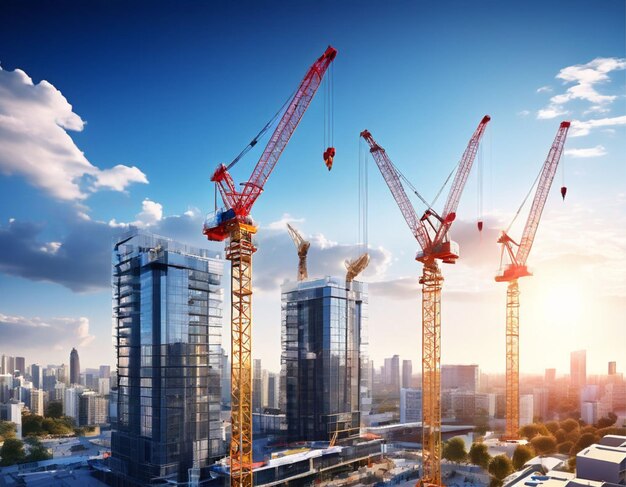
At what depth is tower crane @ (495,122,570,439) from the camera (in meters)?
46.5

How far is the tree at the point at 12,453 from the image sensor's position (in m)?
41.4

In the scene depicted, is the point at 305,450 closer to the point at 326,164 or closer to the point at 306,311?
the point at 306,311

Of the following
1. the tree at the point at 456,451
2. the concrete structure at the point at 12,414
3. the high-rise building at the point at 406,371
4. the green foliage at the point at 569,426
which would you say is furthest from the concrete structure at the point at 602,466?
the high-rise building at the point at 406,371

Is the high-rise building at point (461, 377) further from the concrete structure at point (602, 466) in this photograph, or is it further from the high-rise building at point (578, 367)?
the concrete structure at point (602, 466)

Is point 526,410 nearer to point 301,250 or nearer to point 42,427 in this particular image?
point 301,250

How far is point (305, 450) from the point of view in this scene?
117 feet

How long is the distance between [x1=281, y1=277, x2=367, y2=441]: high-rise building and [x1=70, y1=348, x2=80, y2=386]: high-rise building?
65.2m

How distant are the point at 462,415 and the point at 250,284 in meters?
63.6

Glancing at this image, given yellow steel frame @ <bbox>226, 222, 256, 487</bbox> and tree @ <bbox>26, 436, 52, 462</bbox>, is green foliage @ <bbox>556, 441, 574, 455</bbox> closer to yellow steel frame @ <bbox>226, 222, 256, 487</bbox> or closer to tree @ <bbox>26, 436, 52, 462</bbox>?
yellow steel frame @ <bbox>226, 222, 256, 487</bbox>

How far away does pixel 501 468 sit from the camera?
34.9m

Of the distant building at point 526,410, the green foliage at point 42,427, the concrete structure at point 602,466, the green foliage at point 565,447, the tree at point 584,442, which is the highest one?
Answer: the concrete structure at point 602,466

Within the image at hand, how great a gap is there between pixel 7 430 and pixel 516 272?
56.8m

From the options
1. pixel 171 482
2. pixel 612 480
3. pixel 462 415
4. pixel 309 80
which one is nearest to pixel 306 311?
pixel 171 482

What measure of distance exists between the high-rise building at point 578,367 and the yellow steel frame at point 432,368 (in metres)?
65.8
